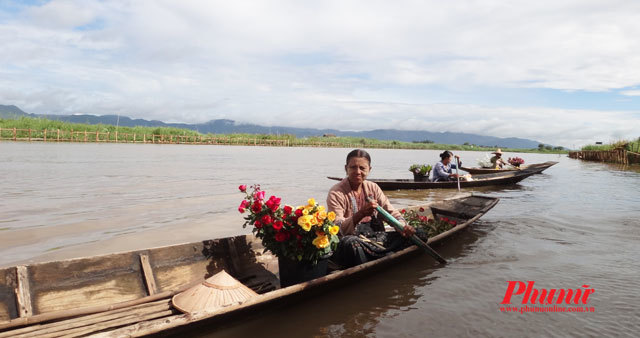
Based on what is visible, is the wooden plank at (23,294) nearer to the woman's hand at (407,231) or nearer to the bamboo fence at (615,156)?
the woman's hand at (407,231)

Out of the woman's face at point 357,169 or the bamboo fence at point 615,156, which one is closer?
the woman's face at point 357,169

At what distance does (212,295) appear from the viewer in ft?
10.3

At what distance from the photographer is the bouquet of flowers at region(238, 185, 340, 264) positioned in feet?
11.2

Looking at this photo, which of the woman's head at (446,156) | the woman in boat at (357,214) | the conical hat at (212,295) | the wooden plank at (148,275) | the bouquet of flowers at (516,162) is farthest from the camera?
the bouquet of flowers at (516,162)

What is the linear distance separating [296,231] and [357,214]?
0.79 m

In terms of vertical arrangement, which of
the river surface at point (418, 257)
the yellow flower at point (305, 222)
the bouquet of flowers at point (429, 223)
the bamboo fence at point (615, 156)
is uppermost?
the bamboo fence at point (615, 156)

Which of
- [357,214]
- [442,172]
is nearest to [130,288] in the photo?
[357,214]

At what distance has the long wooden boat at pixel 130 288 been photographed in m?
2.75

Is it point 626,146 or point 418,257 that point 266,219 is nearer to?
point 418,257

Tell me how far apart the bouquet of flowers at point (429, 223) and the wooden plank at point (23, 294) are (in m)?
4.82

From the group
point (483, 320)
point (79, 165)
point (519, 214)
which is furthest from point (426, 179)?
point (79, 165)

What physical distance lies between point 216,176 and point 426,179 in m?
7.91

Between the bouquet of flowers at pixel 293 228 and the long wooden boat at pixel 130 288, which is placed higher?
the bouquet of flowers at pixel 293 228

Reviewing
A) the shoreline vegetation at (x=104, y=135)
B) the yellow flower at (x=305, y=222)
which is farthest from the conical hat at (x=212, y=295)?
the shoreline vegetation at (x=104, y=135)
